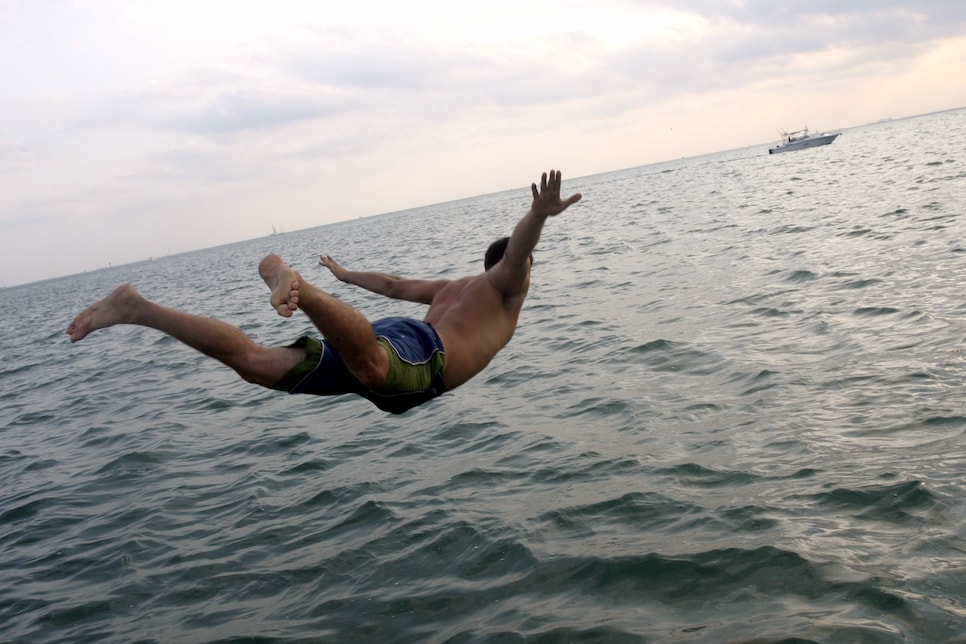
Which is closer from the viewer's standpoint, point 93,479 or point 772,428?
point 772,428

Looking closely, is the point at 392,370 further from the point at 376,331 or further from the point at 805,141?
the point at 805,141

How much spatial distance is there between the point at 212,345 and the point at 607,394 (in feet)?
21.7

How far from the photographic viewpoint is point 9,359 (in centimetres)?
2756

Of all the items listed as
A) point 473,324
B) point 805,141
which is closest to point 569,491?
point 473,324

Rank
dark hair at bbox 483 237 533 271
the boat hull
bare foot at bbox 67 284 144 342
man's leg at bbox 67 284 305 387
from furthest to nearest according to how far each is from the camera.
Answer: the boat hull
dark hair at bbox 483 237 533 271
bare foot at bbox 67 284 144 342
man's leg at bbox 67 284 305 387

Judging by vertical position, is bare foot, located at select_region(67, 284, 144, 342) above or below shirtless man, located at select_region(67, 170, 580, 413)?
above

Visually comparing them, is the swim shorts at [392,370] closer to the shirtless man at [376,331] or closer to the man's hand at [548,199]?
the shirtless man at [376,331]

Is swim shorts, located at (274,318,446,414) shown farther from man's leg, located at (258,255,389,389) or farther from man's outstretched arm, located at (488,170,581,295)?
man's outstretched arm, located at (488,170,581,295)

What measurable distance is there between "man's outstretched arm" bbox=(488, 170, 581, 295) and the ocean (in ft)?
7.31

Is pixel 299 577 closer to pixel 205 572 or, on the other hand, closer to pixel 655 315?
pixel 205 572

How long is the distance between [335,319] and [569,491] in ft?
12.1

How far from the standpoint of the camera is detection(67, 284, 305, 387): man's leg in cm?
470

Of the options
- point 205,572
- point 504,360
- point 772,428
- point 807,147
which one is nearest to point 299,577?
point 205,572

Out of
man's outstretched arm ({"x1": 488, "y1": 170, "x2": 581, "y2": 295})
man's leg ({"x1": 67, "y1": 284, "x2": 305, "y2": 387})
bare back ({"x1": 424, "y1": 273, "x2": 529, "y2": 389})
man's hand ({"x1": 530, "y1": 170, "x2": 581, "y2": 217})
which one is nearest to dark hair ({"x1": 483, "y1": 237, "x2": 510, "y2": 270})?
bare back ({"x1": 424, "y1": 273, "x2": 529, "y2": 389})
